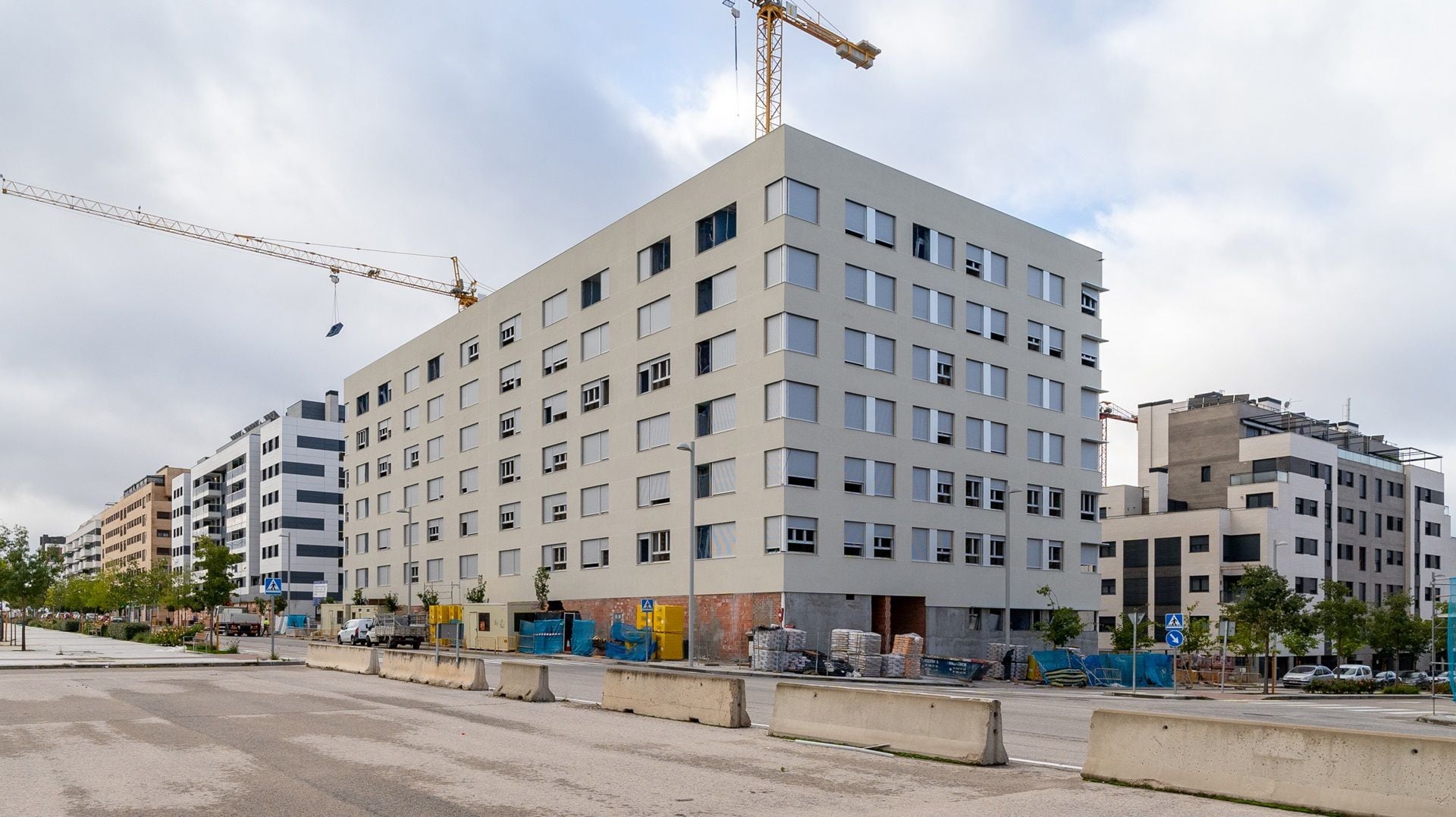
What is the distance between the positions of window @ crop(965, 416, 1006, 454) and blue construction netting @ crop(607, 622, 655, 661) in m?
18.1

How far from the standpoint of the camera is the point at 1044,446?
5944cm

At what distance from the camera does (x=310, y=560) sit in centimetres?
12506

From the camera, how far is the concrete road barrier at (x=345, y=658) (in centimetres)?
3238

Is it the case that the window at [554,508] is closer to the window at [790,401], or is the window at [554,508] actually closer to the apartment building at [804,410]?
the apartment building at [804,410]

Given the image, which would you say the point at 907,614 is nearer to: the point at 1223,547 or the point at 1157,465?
the point at 1223,547

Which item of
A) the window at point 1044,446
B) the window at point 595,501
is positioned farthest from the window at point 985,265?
the window at point 595,501

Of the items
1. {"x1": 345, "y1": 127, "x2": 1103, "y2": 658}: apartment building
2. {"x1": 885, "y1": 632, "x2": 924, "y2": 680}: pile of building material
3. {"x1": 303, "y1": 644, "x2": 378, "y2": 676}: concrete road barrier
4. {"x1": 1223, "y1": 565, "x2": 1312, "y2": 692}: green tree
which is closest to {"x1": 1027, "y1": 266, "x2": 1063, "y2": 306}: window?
{"x1": 345, "y1": 127, "x2": 1103, "y2": 658}: apartment building

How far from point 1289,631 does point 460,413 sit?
48.6 metres

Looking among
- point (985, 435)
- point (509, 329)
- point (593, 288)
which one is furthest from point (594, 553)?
point (985, 435)

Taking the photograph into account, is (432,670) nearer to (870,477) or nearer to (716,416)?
(716,416)

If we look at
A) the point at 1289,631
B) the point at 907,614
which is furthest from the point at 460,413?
the point at 1289,631

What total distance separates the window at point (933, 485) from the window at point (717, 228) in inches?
531

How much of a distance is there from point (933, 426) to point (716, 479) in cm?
1088

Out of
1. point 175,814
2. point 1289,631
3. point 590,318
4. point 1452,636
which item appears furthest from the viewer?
point 590,318
